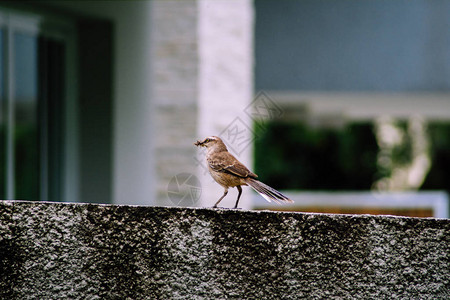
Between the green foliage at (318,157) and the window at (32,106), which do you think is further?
the green foliage at (318,157)

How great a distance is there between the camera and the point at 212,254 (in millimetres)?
2164

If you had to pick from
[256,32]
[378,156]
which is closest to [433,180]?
[378,156]

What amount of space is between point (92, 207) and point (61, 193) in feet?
17.0

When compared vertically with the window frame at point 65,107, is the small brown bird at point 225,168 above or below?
below

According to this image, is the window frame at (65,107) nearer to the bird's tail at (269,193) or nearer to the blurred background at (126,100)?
the blurred background at (126,100)

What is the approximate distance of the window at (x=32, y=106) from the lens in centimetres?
666

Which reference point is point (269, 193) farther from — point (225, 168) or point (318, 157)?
point (318, 157)

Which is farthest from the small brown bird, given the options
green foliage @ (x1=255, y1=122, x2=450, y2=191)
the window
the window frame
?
green foliage @ (x1=255, y1=122, x2=450, y2=191)

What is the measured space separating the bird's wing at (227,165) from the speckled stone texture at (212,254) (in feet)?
1.07

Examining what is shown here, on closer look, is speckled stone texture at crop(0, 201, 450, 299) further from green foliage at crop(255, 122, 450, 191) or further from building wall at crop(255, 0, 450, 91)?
green foliage at crop(255, 122, 450, 191)

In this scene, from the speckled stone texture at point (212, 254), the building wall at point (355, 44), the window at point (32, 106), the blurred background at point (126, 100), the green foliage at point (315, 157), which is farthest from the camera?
the green foliage at point (315, 157)

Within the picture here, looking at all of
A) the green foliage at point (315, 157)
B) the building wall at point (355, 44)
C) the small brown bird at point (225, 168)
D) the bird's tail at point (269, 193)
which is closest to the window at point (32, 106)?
the building wall at point (355, 44)

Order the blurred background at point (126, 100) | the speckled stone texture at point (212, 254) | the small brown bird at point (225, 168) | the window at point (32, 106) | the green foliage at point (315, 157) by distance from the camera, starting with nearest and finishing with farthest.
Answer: the speckled stone texture at point (212, 254), the small brown bird at point (225, 168), the window at point (32, 106), the blurred background at point (126, 100), the green foliage at point (315, 157)

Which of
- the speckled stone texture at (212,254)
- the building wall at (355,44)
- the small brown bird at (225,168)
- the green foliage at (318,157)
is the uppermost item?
the building wall at (355,44)
